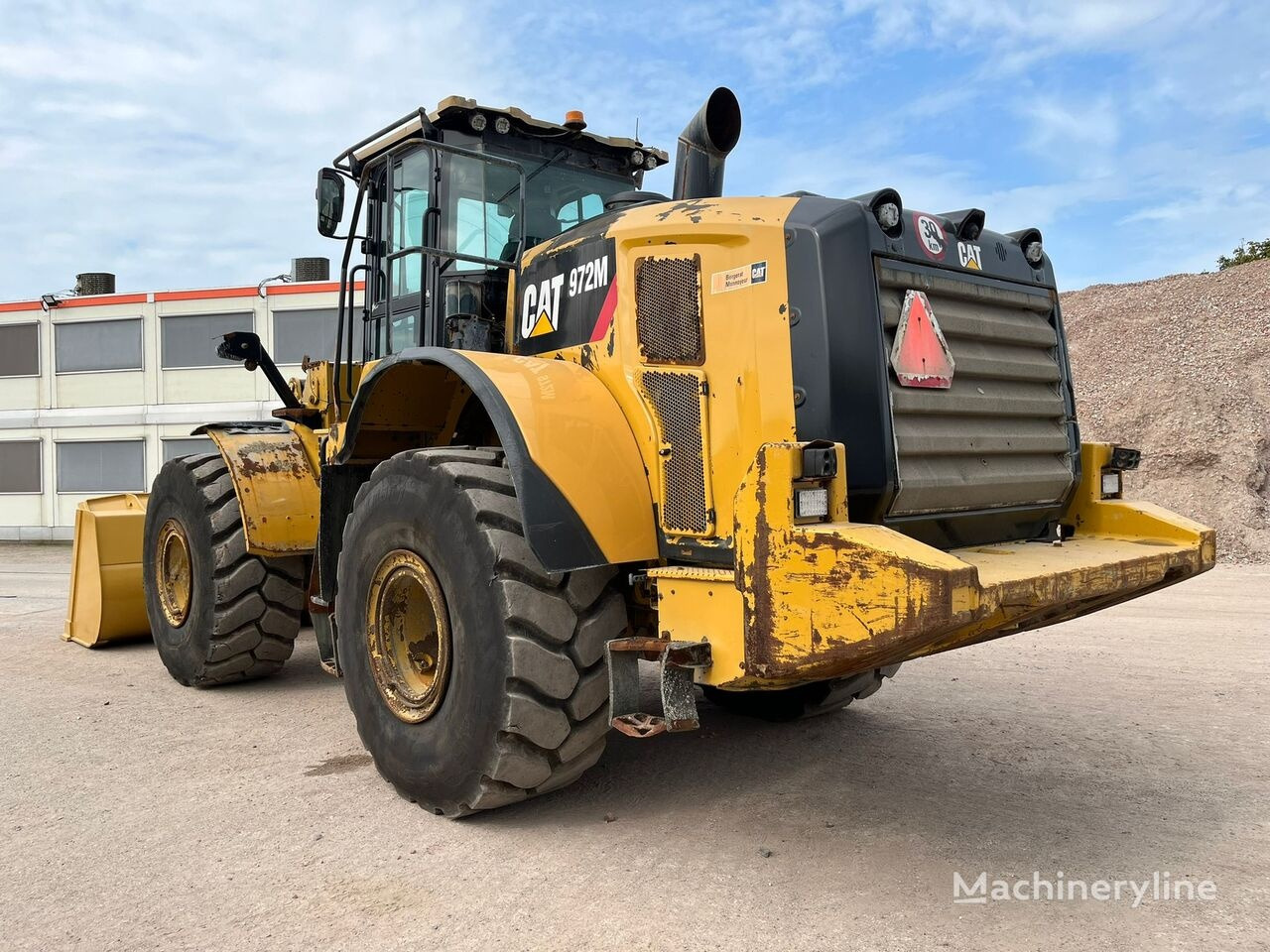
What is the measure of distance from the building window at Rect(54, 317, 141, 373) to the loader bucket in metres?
16.7

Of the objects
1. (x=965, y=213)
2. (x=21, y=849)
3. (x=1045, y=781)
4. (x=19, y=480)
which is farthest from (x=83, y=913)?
(x=19, y=480)

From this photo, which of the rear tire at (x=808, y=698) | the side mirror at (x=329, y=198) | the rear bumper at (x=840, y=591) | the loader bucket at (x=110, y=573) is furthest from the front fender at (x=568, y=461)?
the loader bucket at (x=110, y=573)

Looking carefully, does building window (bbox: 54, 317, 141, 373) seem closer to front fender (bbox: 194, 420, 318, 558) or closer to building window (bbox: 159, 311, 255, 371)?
building window (bbox: 159, 311, 255, 371)

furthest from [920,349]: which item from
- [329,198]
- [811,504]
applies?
[329,198]

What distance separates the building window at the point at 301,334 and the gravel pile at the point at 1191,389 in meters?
15.0

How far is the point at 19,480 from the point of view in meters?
23.7

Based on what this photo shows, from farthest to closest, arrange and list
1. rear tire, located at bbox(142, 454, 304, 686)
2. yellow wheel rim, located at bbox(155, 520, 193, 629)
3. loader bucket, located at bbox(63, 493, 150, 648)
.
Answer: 1. loader bucket, located at bbox(63, 493, 150, 648)
2. yellow wheel rim, located at bbox(155, 520, 193, 629)
3. rear tire, located at bbox(142, 454, 304, 686)

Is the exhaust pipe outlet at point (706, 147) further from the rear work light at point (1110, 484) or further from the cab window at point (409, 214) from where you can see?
the rear work light at point (1110, 484)

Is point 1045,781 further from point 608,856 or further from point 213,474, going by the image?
point 213,474

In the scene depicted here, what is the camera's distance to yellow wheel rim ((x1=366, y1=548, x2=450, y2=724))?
4238 mm

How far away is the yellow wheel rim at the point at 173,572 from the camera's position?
6.76 m

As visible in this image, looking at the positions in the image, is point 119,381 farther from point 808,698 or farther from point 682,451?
point 682,451

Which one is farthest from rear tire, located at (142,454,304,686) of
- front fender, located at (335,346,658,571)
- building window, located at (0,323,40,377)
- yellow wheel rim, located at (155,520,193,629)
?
building window, located at (0,323,40,377)

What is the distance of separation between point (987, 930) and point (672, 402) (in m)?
1.95
